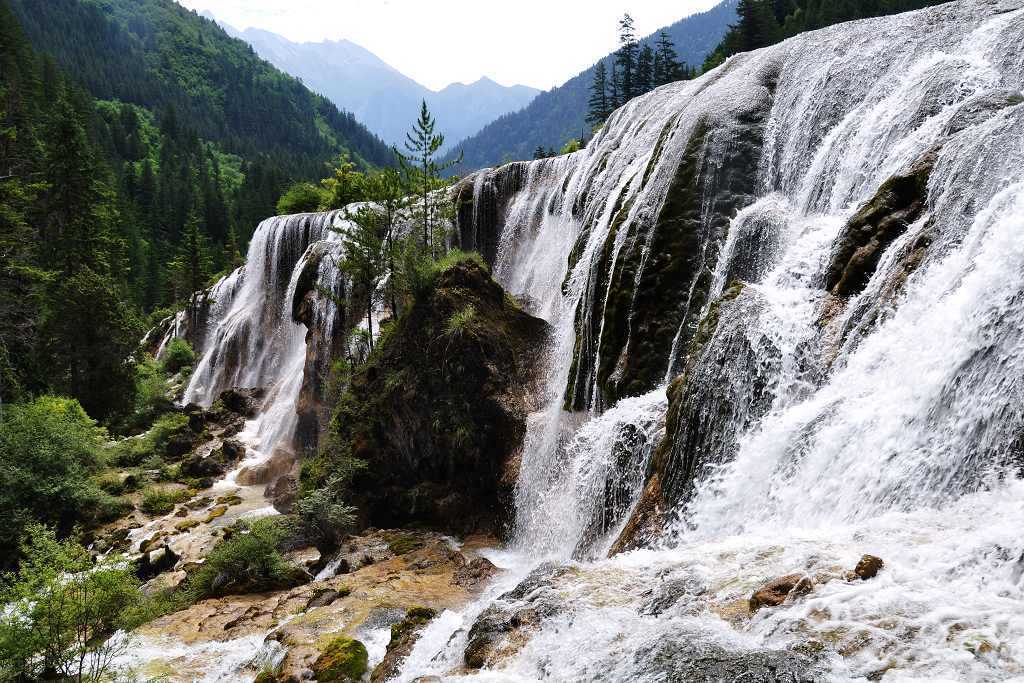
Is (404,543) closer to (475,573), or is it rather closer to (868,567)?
(475,573)

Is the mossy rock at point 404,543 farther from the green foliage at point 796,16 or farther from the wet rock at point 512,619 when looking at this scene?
the green foliage at point 796,16

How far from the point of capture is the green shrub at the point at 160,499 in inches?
844

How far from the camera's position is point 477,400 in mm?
16734

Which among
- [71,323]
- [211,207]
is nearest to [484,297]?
[71,323]

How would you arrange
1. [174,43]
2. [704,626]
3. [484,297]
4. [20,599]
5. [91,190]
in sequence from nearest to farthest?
[704,626] < [20,599] < [484,297] < [91,190] < [174,43]

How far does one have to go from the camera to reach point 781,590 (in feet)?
17.2

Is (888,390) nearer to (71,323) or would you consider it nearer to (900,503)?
(900,503)

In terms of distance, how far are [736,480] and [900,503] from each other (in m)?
2.69

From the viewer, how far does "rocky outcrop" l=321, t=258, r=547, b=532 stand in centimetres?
1636

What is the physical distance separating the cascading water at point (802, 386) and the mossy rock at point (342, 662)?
0.85m

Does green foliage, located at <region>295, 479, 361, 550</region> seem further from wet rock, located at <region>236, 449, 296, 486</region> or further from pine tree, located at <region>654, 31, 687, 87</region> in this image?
pine tree, located at <region>654, 31, 687, 87</region>

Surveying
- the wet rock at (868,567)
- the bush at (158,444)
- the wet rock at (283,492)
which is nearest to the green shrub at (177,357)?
the bush at (158,444)

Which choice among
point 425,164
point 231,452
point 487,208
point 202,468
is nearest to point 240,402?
point 231,452

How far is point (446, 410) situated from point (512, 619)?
9.86m
